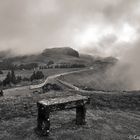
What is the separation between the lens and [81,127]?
95.5 feet

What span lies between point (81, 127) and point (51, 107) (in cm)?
442

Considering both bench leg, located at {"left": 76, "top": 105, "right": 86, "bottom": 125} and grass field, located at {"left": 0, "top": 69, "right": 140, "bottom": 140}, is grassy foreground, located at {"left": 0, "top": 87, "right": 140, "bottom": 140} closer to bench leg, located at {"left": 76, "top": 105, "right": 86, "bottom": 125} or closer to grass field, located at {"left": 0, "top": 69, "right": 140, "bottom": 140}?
grass field, located at {"left": 0, "top": 69, "right": 140, "bottom": 140}

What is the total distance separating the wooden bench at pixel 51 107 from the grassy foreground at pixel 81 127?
91cm

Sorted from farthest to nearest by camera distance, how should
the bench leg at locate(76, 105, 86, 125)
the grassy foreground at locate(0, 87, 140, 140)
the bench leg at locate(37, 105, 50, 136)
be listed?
the bench leg at locate(76, 105, 86, 125) → the grassy foreground at locate(0, 87, 140, 140) → the bench leg at locate(37, 105, 50, 136)

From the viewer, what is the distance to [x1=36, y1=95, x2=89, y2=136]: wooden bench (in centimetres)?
2673

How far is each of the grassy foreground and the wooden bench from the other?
91cm

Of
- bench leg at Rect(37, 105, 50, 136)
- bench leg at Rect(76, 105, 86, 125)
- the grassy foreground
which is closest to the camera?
bench leg at Rect(37, 105, 50, 136)

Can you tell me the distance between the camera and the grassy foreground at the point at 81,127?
27.5 m

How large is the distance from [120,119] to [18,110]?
1265 centimetres

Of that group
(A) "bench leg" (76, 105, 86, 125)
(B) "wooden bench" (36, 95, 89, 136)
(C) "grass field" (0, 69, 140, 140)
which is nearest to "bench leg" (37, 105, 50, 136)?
(B) "wooden bench" (36, 95, 89, 136)

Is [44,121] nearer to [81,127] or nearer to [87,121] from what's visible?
[81,127]

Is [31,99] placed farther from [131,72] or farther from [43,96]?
[131,72]

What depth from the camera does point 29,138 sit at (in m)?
26.4

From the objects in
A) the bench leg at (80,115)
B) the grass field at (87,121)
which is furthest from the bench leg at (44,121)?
the bench leg at (80,115)
